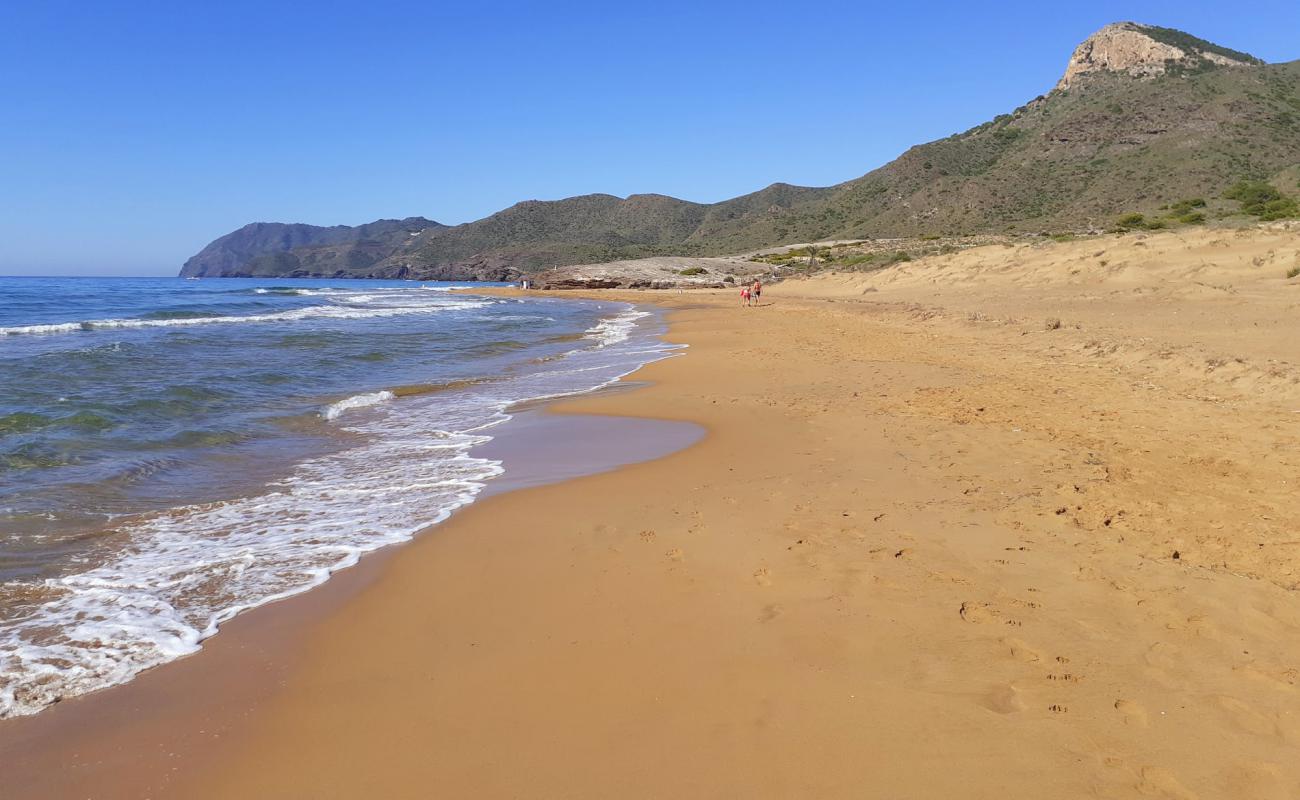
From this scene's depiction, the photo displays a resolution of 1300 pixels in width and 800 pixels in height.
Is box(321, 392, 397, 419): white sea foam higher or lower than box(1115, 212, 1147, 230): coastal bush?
lower

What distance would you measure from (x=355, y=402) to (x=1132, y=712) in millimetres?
11773

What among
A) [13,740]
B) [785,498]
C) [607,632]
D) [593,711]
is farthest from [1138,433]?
[13,740]

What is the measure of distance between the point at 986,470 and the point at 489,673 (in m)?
4.91

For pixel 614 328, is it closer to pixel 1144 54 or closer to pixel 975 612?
pixel 975 612

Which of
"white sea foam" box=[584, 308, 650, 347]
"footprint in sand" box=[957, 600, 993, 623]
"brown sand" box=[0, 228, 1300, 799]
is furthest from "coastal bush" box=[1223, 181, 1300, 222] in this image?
"footprint in sand" box=[957, 600, 993, 623]

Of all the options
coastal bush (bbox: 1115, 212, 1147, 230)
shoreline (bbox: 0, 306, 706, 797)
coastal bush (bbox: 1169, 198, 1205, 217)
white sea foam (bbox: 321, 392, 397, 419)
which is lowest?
shoreline (bbox: 0, 306, 706, 797)

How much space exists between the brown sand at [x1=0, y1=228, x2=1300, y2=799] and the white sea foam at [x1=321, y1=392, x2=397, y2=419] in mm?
5930

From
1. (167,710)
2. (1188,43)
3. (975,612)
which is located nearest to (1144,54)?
(1188,43)

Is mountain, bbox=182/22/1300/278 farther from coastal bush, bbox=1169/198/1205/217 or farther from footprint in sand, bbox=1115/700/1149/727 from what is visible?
footprint in sand, bbox=1115/700/1149/727

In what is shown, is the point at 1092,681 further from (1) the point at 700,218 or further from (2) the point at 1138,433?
(1) the point at 700,218

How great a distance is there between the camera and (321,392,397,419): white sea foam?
38.3 ft

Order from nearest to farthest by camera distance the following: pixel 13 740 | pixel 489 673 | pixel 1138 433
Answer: pixel 13 740 → pixel 489 673 → pixel 1138 433

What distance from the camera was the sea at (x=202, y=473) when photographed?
4.57 metres

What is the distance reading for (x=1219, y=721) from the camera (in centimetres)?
309
